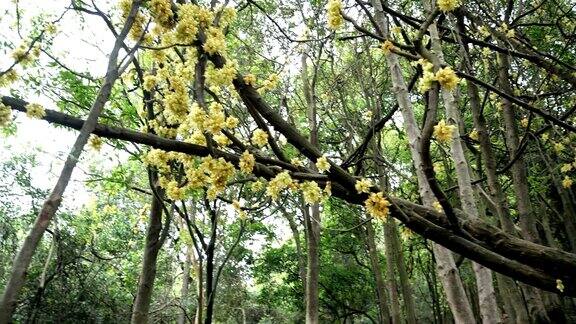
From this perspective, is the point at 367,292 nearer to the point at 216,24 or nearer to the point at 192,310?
the point at 192,310

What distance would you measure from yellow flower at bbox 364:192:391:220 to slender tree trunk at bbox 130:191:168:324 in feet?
9.21

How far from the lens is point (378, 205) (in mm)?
3025

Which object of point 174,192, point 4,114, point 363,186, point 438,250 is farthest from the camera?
point 438,250

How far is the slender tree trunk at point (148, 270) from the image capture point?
484cm

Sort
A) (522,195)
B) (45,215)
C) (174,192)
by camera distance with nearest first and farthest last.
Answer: (45,215) < (174,192) < (522,195)

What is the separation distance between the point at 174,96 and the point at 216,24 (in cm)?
101

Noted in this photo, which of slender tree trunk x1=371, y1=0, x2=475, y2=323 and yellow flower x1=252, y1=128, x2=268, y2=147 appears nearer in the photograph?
yellow flower x1=252, y1=128, x2=268, y2=147

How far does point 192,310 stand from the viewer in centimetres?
1639

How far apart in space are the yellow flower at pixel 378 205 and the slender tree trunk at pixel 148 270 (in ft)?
9.21

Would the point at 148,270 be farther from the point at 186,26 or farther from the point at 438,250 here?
the point at 438,250

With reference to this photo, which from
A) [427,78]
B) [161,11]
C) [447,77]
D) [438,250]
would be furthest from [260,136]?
[438,250]

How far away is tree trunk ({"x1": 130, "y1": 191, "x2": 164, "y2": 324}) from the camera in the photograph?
191 inches

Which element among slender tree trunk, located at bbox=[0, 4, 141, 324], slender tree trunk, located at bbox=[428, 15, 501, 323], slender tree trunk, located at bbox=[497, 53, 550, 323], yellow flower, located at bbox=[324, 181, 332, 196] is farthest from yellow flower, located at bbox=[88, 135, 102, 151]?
slender tree trunk, located at bbox=[497, 53, 550, 323]

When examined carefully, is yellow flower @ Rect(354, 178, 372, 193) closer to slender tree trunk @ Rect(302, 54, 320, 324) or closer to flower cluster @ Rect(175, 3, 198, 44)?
flower cluster @ Rect(175, 3, 198, 44)
